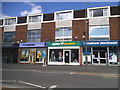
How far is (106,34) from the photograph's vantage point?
2200 cm

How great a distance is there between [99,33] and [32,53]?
1082 centimetres

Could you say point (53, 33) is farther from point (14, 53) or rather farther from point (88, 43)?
point (14, 53)

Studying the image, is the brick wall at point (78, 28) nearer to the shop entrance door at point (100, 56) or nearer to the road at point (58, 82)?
the shop entrance door at point (100, 56)

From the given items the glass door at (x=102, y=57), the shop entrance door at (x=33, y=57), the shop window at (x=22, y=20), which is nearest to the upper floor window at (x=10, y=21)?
the shop window at (x=22, y=20)

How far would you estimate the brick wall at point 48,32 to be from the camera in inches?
967

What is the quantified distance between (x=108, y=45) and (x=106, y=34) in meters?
1.80

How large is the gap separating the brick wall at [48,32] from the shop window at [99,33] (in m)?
5.93

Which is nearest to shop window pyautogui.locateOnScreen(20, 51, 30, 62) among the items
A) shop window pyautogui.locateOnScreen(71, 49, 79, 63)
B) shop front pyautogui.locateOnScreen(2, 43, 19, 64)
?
shop front pyautogui.locateOnScreen(2, 43, 19, 64)

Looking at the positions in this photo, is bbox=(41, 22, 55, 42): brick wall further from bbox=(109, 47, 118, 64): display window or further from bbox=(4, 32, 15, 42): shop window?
bbox=(109, 47, 118, 64): display window

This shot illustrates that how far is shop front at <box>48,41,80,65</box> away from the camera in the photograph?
889 inches

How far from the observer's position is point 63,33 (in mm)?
24188

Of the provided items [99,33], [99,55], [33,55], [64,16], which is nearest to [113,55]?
[99,55]

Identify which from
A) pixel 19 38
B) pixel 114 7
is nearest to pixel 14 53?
pixel 19 38

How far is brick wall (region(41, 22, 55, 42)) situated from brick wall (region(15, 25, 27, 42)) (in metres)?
3.41
